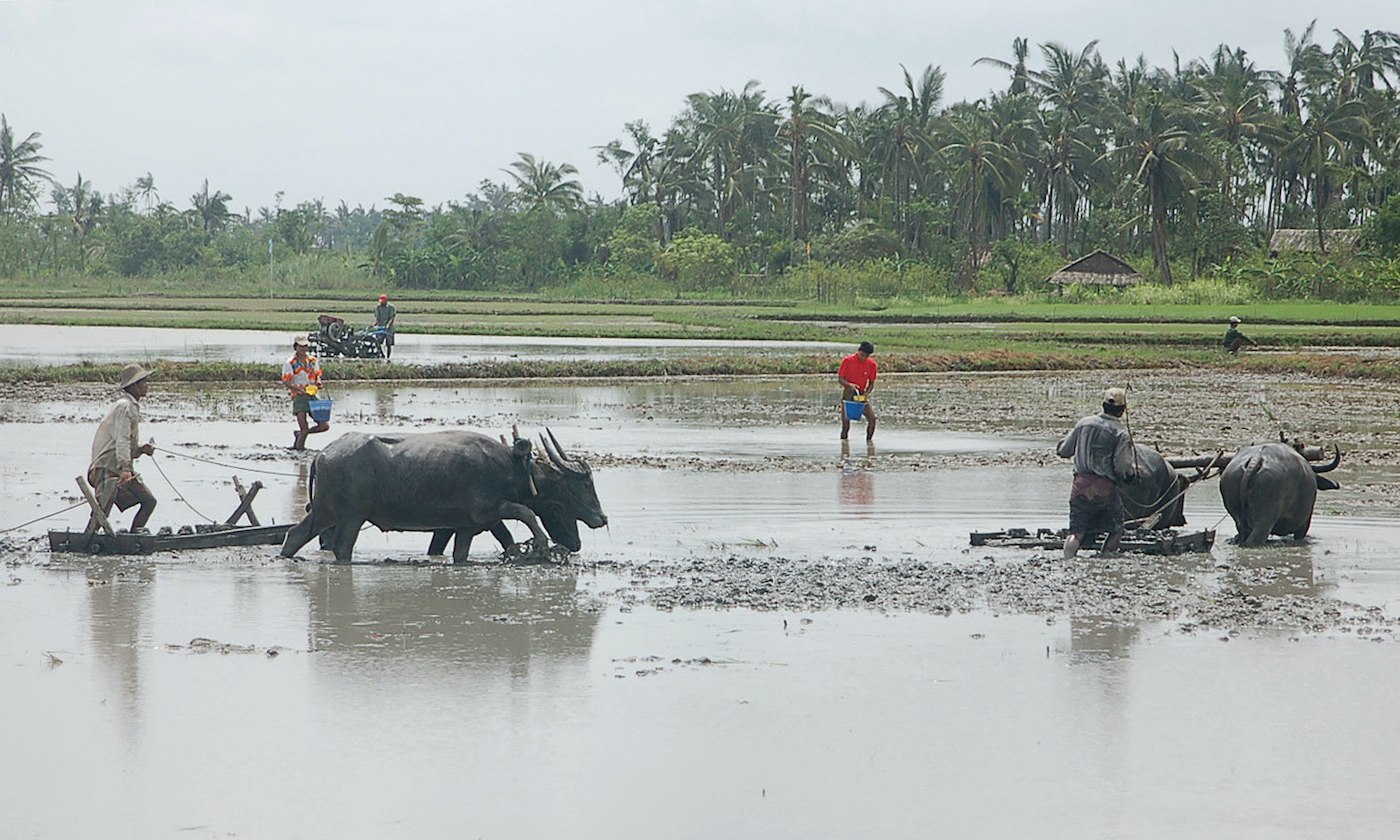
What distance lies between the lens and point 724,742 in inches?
240

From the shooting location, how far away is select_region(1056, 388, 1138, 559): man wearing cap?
384 inches

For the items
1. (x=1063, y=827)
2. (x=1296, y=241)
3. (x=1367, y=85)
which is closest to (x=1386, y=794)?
(x=1063, y=827)

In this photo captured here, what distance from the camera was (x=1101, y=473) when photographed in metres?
9.80

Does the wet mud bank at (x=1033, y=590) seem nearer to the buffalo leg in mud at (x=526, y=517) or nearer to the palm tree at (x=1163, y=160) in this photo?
the buffalo leg in mud at (x=526, y=517)

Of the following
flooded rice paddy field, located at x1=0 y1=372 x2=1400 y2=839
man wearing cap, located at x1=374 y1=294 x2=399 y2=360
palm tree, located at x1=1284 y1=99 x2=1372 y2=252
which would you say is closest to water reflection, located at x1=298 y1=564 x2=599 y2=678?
flooded rice paddy field, located at x1=0 y1=372 x2=1400 y2=839

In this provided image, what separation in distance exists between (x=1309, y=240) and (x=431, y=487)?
5932 centimetres

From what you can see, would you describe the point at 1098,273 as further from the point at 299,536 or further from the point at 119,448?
the point at 119,448

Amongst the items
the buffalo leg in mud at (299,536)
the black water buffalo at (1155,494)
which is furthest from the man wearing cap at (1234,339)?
the buffalo leg in mud at (299,536)

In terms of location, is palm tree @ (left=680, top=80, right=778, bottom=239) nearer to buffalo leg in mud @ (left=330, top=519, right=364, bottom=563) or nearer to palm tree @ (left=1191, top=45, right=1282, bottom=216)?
palm tree @ (left=1191, top=45, right=1282, bottom=216)

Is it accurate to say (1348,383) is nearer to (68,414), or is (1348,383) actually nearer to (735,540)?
(735,540)

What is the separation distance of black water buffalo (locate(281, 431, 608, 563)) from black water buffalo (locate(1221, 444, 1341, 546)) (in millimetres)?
4436

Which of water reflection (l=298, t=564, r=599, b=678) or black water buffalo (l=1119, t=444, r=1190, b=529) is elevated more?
black water buffalo (l=1119, t=444, r=1190, b=529)

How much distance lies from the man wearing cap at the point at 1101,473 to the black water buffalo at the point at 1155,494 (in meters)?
0.50

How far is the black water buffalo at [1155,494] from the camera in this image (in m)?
10.5
